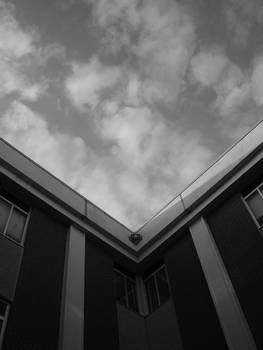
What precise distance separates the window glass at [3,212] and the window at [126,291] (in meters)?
5.56

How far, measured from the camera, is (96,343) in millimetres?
12141

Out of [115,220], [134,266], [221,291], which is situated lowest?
[221,291]

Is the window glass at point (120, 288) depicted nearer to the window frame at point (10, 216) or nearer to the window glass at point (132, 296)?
the window glass at point (132, 296)

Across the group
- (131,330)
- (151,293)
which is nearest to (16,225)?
(131,330)

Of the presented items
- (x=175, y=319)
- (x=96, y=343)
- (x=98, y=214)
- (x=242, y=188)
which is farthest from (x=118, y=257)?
(x=242, y=188)

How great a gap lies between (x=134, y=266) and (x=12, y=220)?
635 centimetres

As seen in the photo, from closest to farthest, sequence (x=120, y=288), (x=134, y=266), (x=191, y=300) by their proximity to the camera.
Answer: (x=191, y=300)
(x=120, y=288)
(x=134, y=266)

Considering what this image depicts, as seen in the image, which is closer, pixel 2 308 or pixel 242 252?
pixel 2 308

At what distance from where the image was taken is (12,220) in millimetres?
13812

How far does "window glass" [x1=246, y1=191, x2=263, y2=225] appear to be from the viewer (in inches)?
559

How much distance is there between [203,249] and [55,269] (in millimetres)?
5788

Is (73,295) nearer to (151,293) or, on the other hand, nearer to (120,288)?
(120,288)

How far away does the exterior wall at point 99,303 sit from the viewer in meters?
12.4

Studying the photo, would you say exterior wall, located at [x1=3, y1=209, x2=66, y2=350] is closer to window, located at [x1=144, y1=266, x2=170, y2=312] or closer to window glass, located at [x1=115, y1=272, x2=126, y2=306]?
window glass, located at [x1=115, y1=272, x2=126, y2=306]
